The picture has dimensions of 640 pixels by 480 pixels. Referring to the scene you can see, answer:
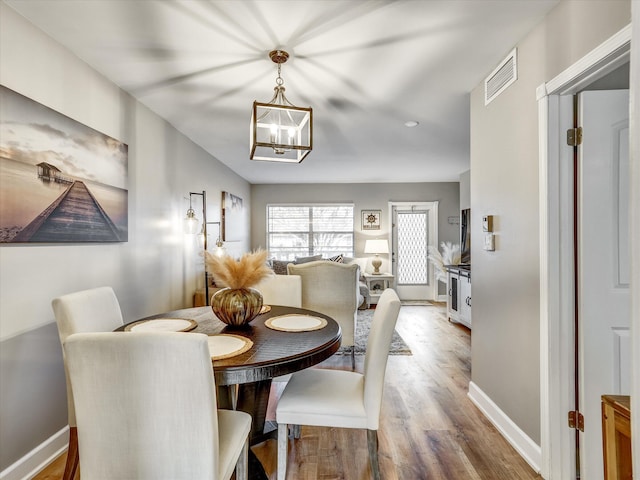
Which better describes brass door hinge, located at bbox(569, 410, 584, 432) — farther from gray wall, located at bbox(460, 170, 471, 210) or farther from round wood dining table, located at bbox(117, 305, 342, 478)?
gray wall, located at bbox(460, 170, 471, 210)

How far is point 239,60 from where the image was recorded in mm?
2229

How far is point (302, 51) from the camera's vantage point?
6.97 feet

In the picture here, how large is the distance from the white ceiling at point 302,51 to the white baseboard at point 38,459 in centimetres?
227

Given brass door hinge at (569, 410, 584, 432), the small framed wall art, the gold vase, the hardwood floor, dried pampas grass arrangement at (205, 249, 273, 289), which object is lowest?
the hardwood floor

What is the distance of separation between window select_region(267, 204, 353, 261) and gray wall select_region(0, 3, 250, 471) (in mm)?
3614

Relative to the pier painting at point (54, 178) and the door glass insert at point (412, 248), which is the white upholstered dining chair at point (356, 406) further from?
the door glass insert at point (412, 248)

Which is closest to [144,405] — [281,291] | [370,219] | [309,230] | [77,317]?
[77,317]

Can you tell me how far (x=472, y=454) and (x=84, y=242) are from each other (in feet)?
8.74

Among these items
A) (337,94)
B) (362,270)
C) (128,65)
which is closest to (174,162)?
(128,65)

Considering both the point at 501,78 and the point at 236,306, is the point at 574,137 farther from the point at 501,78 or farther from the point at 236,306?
the point at 236,306

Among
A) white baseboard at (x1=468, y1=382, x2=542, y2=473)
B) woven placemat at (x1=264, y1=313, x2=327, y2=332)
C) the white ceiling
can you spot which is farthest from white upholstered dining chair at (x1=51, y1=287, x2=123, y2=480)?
white baseboard at (x1=468, y1=382, x2=542, y2=473)

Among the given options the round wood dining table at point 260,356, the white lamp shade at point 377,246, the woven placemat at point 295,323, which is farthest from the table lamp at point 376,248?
the woven placemat at point 295,323

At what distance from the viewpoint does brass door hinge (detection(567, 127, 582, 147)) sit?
5.61 ft

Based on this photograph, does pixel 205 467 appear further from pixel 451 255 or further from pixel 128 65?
pixel 451 255
